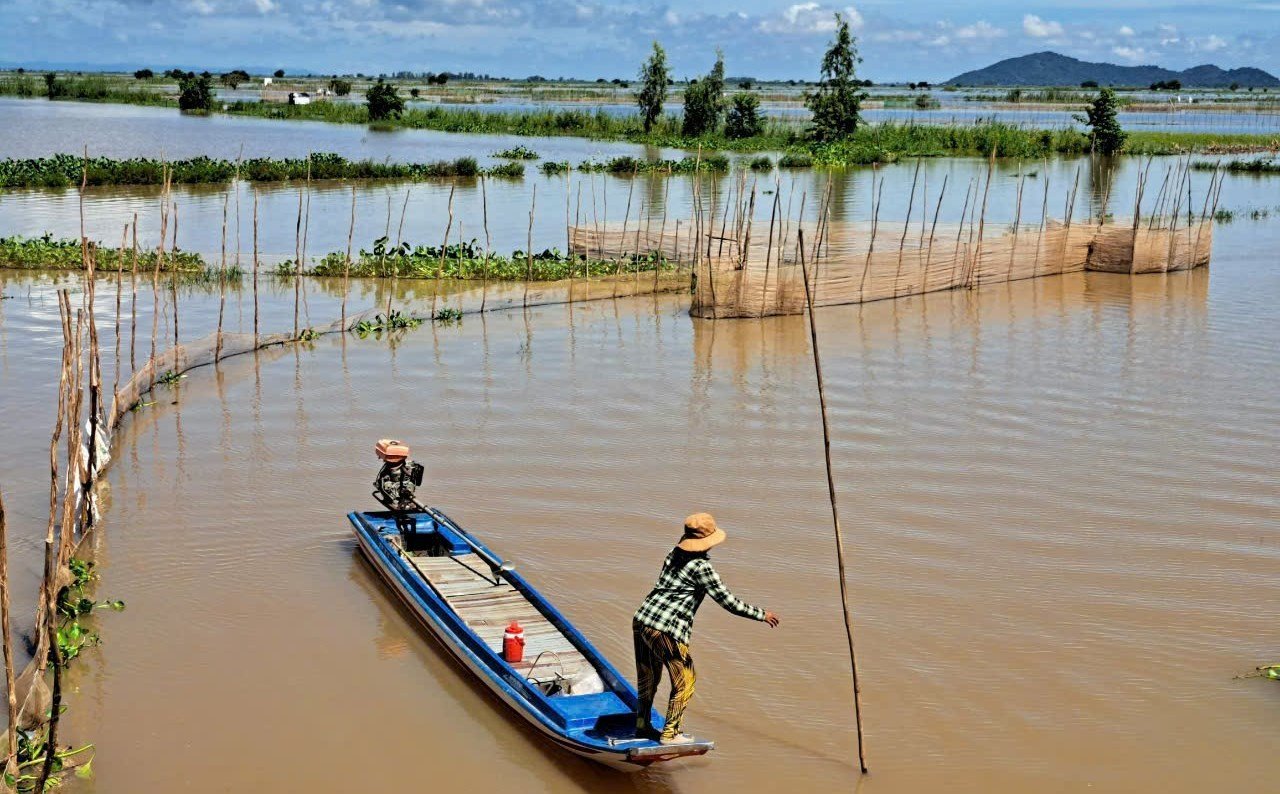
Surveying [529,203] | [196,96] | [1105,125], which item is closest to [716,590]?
[529,203]

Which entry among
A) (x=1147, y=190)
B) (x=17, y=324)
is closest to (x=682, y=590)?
(x=17, y=324)

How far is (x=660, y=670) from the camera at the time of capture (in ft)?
15.9

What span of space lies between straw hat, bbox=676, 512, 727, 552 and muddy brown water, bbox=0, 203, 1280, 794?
114cm

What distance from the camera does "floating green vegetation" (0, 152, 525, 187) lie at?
2400cm

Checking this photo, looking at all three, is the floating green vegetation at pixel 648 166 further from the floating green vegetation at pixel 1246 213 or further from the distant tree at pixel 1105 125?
the floating green vegetation at pixel 1246 213

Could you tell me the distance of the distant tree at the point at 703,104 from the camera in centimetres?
4084

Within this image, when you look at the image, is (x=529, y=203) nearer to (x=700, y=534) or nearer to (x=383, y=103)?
(x=700, y=534)

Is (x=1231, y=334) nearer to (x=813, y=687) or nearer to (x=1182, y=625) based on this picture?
(x=1182, y=625)

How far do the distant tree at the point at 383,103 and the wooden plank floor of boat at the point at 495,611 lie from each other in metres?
39.7

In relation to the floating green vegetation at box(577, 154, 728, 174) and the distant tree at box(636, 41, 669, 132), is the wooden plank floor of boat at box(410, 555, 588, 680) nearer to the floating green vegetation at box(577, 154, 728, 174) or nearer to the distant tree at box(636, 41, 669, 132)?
the floating green vegetation at box(577, 154, 728, 174)

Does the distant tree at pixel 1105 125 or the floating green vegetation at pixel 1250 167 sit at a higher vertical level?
the distant tree at pixel 1105 125

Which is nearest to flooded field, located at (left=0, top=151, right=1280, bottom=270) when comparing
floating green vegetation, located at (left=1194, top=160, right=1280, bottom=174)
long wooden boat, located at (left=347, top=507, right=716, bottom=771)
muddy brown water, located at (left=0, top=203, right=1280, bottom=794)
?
floating green vegetation, located at (left=1194, top=160, right=1280, bottom=174)

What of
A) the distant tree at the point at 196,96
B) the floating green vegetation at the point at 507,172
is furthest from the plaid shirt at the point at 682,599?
the distant tree at the point at 196,96

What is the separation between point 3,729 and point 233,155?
28.0 meters
